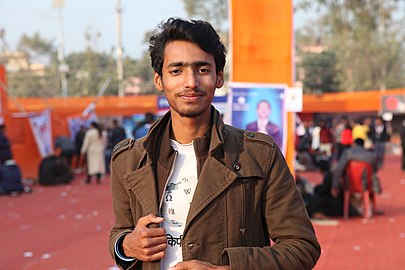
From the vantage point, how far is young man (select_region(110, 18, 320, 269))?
2.16 metres

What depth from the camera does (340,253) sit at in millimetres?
8539

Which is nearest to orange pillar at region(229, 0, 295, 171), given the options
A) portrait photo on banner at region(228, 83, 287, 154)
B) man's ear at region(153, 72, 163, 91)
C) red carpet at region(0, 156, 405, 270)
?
portrait photo on banner at region(228, 83, 287, 154)

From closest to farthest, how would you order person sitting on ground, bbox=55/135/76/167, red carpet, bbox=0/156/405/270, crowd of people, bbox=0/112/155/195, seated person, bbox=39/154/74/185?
red carpet, bbox=0/156/405/270 < crowd of people, bbox=0/112/155/195 < seated person, bbox=39/154/74/185 < person sitting on ground, bbox=55/135/76/167

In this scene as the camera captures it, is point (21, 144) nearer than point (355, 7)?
Yes

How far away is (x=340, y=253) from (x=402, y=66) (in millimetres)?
48238

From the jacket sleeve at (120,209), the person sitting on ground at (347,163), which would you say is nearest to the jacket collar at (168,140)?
the jacket sleeve at (120,209)

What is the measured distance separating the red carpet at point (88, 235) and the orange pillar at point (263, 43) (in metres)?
1.45

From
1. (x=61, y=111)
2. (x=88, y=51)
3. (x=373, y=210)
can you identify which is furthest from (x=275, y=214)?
(x=88, y=51)

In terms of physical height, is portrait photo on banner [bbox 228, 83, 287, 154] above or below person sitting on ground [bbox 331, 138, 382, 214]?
above

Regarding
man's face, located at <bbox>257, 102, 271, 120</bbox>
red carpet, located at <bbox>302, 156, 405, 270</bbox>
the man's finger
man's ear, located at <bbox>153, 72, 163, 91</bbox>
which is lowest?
red carpet, located at <bbox>302, 156, 405, 270</bbox>

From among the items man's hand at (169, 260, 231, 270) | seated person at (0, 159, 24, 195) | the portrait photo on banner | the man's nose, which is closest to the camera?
man's hand at (169, 260, 231, 270)

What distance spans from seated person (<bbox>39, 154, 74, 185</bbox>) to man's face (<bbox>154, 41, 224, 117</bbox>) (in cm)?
1639

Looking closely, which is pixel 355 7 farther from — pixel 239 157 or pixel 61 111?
pixel 239 157

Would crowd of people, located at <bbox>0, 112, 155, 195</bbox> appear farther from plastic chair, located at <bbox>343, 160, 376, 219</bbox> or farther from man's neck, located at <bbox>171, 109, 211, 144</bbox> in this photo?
man's neck, located at <bbox>171, 109, 211, 144</bbox>
